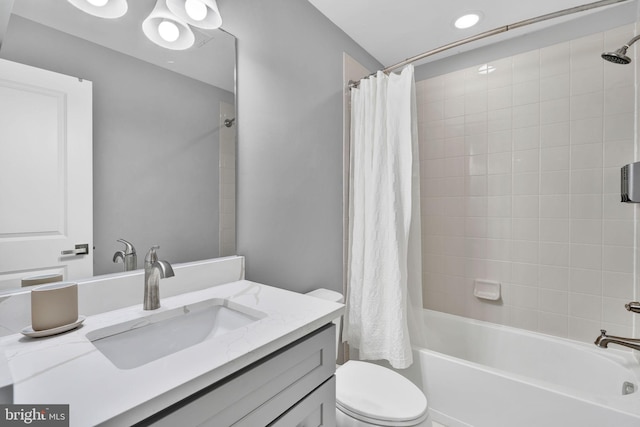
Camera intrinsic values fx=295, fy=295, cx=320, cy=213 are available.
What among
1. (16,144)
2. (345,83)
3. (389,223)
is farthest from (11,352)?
(345,83)

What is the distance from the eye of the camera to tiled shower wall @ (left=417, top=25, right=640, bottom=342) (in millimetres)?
1737

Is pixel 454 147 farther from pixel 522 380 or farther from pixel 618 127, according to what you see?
pixel 522 380

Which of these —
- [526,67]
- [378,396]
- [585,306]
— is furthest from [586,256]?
[378,396]

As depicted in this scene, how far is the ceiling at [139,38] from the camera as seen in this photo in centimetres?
86

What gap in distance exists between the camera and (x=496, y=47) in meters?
2.09

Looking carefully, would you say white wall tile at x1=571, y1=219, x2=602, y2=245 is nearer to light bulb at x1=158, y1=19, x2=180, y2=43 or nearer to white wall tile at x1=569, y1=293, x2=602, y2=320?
white wall tile at x1=569, y1=293, x2=602, y2=320

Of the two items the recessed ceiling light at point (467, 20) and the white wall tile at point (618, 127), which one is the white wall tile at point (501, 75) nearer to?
the recessed ceiling light at point (467, 20)

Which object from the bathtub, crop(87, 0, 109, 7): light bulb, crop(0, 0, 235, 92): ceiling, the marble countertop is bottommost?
the bathtub

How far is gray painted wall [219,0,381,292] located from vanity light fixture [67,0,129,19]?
413mm

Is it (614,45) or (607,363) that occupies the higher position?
(614,45)

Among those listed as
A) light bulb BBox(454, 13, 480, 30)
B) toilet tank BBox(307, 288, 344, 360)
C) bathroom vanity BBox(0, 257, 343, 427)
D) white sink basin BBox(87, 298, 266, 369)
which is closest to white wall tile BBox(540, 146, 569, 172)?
light bulb BBox(454, 13, 480, 30)

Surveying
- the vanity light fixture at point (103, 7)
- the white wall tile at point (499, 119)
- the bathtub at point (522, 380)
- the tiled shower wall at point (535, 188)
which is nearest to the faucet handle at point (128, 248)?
A: the vanity light fixture at point (103, 7)

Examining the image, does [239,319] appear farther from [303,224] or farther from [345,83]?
[345,83]

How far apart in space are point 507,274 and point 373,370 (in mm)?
1289
